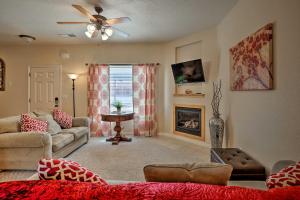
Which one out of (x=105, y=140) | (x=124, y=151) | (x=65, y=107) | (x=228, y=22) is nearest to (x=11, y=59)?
(x=65, y=107)

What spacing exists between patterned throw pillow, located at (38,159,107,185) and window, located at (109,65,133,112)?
496cm

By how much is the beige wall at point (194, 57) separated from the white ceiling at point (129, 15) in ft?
0.84

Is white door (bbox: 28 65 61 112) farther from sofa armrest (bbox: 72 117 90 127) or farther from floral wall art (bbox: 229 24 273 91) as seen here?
floral wall art (bbox: 229 24 273 91)

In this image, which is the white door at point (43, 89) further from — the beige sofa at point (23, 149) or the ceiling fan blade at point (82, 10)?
the ceiling fan blade at point (82, 10)

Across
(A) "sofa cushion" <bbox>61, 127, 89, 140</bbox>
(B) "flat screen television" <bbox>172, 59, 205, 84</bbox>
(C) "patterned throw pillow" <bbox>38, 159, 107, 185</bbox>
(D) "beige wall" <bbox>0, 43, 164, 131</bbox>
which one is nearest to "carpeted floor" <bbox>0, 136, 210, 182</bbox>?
(A) "sofa cushion" <bbox>61, 127, 89, 140</bbox>

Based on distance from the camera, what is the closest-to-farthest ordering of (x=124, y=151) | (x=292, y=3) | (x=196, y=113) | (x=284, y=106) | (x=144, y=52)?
(x=292, y=3) → (x=284, y=106) → (x=124, y=151) → (x=196, y=113) → (x=144, y=52)


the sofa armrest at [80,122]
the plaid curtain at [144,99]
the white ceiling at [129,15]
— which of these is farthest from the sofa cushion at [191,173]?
the plaid curtain at [144,99]

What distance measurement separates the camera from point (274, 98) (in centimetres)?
229

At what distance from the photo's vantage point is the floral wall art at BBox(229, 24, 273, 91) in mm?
2355

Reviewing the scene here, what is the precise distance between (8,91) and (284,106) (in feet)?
23.0

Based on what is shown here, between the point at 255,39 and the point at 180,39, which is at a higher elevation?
the point at 180,39

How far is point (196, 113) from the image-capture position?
521 cm

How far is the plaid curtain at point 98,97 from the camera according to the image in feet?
19.5

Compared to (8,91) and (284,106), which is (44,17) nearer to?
(8,91)
